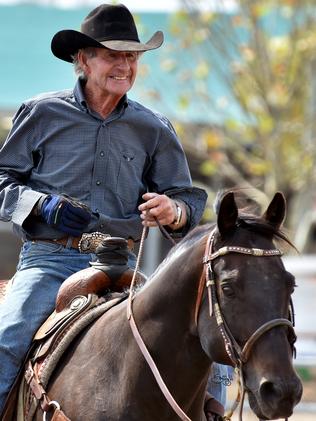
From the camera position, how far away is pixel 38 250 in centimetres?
547

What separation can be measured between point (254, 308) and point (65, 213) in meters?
1.35

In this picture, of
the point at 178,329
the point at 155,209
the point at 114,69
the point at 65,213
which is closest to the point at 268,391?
the point at 178,329

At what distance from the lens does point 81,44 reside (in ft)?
18.1

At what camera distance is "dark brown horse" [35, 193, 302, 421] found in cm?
413

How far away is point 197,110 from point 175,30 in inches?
53.9

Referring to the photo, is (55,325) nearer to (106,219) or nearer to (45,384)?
(45,384)

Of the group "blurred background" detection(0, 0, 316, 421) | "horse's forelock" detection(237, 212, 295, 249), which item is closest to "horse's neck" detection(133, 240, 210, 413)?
"horse's forelock" detection(237, 212, 295, 249)

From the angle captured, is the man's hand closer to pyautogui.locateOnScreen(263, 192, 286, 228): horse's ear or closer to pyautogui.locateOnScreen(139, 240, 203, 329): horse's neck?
pyautogui.locateOnScreen(139, 240, 203, 329): horse's neck

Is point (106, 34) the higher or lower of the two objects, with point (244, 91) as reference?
higher

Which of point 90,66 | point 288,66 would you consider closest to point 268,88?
point 288,66

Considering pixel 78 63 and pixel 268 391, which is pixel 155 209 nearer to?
pixel 78 63

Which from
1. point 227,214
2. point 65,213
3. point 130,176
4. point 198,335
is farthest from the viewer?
point 130,176

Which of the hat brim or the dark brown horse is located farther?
the hat brim

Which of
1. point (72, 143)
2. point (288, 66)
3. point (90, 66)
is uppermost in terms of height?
point (90, 66)
